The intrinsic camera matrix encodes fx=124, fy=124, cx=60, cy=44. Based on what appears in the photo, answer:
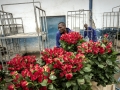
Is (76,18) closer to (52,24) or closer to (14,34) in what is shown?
(52,24)

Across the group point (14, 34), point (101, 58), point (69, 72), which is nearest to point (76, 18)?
point (14, 34)

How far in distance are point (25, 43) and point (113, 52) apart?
4487 millimetres

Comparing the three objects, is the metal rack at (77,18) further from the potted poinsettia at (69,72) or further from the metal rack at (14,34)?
the potted poinsettia at (69,72)

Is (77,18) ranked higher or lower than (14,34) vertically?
higher

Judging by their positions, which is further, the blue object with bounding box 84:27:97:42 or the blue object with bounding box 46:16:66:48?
the blue object with bounding box 46:16:66:48

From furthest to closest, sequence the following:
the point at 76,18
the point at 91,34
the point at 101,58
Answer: the point at 76,18 < the point at 91,34 < the point at 101,58

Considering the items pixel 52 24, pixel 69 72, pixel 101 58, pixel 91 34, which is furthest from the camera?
pixel 52 24

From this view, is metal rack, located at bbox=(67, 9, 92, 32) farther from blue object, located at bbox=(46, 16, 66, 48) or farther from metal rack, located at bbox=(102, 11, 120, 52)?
metal rack, located at bbox=(102, 11, 120, 52)

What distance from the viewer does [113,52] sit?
1505mm

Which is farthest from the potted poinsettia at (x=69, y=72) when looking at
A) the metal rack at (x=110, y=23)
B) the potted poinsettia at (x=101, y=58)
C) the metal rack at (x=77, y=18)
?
the metal rack at (x=110, y=23)

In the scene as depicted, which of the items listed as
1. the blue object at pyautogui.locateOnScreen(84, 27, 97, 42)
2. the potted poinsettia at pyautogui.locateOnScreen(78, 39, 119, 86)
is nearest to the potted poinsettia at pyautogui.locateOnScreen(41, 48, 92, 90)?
the potted poinsettia at pyautogui.locateOnScreen(78, 39, 119, 86)

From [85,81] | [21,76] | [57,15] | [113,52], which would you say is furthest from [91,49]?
[57,15]

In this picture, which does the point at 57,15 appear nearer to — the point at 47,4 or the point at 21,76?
the point at 47,4

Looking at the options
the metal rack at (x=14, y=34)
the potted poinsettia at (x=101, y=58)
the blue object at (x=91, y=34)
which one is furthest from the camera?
the blue object at (x=91, y=34)
